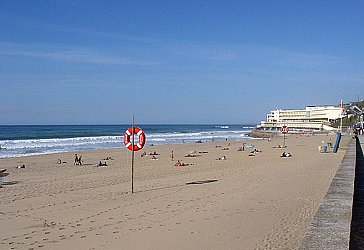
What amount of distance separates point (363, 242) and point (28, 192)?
28.9 ft

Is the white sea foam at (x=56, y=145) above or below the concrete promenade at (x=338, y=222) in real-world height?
below

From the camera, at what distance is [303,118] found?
445ft

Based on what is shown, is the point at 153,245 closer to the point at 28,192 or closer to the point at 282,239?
the point at 282,239

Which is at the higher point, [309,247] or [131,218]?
[309,247]

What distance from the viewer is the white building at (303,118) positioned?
10921cm

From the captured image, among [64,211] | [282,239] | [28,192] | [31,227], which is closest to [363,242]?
[282,239]

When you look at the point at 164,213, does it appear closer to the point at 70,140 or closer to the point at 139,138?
the point at 139,138

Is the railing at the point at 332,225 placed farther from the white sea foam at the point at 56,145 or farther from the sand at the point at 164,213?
the white sea foam at the point at 56,145

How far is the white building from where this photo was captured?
10921cm

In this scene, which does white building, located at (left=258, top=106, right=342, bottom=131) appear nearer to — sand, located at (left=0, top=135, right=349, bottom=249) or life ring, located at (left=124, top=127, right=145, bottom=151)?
sand, located at (left=0, top=135, right=349, bottom=249)

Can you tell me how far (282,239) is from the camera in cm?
555

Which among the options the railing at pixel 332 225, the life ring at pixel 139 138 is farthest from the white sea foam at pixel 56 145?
the railing at pixel 332 225

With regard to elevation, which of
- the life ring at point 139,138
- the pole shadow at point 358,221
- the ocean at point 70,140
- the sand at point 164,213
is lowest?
the ocean at point 70,140

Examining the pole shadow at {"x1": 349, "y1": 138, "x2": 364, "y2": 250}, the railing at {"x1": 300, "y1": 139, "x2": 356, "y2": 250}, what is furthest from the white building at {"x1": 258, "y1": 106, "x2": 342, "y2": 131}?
the railing at {"x1": 300, "y1": 139, "x2": 356, "y2": 250}
